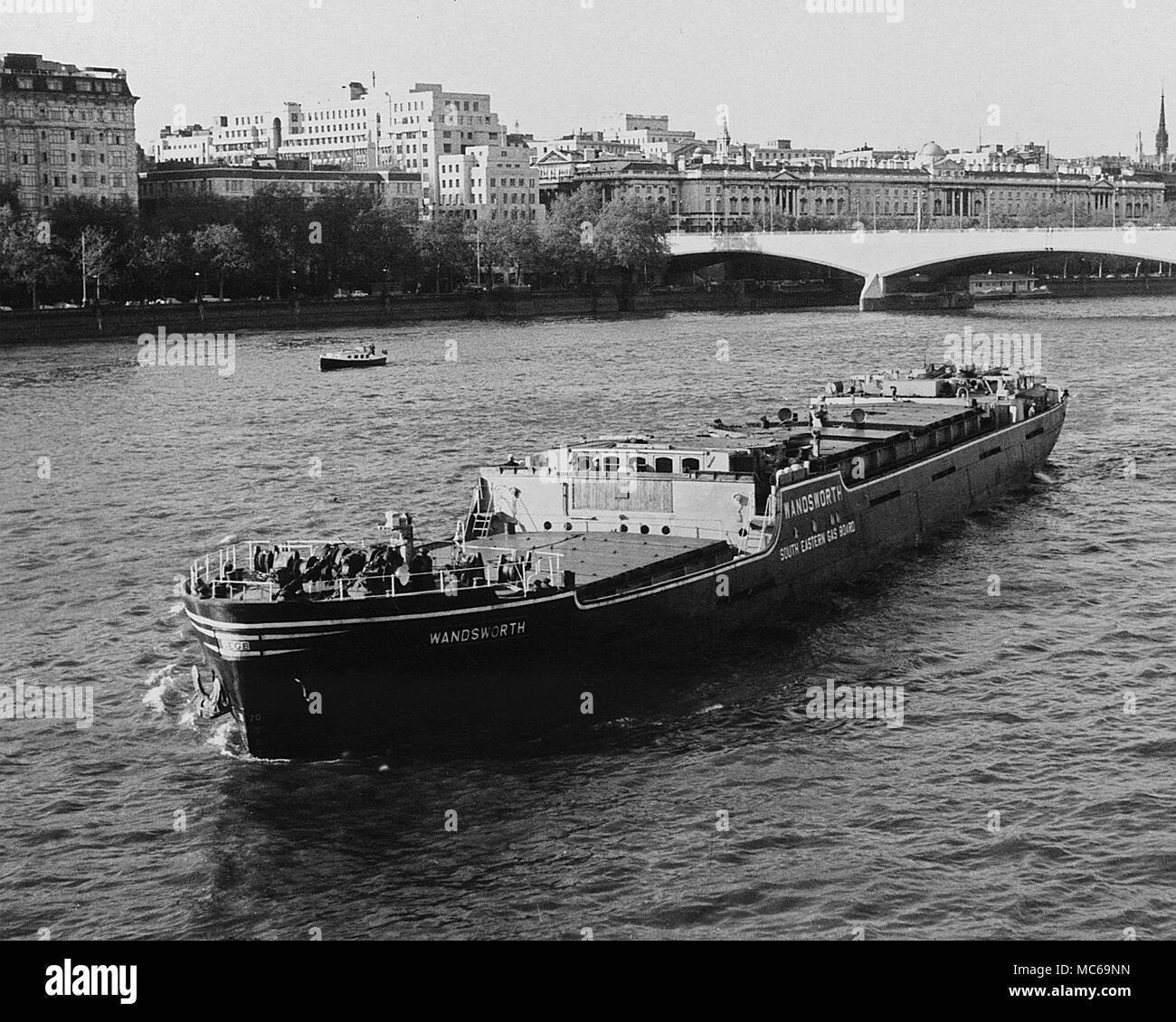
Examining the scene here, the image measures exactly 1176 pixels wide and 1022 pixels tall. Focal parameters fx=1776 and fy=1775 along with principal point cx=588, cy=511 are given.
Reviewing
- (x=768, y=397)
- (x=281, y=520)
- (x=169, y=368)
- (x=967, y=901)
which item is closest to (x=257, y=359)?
(x=169, y=368)

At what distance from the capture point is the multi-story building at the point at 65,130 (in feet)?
418

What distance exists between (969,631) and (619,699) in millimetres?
8217

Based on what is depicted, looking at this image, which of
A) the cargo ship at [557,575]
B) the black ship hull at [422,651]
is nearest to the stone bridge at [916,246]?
the cargo ship at [557,575]

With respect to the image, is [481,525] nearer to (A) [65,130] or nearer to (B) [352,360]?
(B) [352,360]

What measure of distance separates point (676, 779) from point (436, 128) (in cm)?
16558

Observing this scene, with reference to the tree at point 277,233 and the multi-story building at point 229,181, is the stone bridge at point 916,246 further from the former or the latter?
the tree at point 277,233

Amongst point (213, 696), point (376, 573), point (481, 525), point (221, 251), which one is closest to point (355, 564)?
point (376, 573)

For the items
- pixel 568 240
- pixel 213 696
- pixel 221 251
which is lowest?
pixel 213 696

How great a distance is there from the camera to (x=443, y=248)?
124938mm

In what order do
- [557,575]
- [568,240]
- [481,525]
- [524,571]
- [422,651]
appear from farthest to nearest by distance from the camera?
[568,240]
[481,525]
[524,571]
[557,575]
[422,651]

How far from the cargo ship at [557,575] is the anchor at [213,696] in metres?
0.04

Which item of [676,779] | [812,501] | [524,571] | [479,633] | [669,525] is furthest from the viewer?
[812,501]

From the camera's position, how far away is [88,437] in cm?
5628
